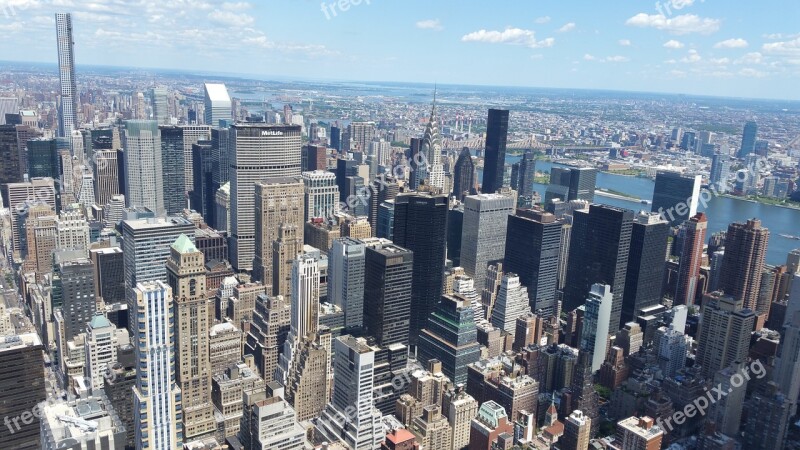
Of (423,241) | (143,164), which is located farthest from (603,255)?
(143,164)

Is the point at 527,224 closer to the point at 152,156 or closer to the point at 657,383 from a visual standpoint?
the point at 657,383

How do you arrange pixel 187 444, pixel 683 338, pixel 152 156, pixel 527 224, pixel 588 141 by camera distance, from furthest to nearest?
pixel 588 141
pixel 152 156
pixel 527 224
pixel 683 338
pixel 187 444

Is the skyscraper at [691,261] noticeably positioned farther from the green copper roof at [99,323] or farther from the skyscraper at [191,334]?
the green copper roof at [99,323]

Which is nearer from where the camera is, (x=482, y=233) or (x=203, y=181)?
(x=482, y=233)

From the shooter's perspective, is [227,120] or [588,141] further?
[588,141]

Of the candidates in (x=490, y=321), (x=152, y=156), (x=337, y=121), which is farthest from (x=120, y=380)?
(x=337, y=121)

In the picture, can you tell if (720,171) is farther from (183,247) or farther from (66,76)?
(66,76)

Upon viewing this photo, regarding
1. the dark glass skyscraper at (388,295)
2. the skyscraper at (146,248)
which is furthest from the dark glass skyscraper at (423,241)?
the skyscraper at (146,248)
